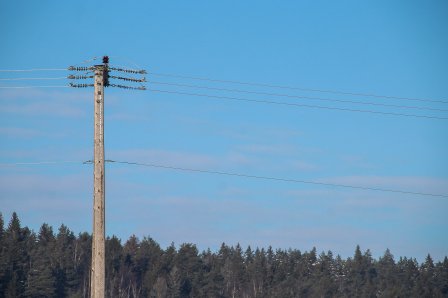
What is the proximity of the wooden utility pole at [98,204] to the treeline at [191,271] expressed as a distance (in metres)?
86.3

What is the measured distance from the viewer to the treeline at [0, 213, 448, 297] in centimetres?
13538

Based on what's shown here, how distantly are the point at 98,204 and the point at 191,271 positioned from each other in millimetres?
126704

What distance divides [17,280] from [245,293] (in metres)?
53.4

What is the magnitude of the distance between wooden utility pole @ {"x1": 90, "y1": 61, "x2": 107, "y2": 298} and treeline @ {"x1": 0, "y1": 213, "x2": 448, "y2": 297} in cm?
8628

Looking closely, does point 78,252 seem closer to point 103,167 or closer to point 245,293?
point 245,293

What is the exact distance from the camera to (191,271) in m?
160

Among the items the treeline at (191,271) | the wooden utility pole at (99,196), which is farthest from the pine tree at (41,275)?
the wooden utility pole at (99,196)

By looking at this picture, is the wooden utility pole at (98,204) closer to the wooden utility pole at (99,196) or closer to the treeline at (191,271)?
the wooden utility pole at (99,196)

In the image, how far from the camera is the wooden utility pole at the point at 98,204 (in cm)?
3456

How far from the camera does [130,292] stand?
154 meters

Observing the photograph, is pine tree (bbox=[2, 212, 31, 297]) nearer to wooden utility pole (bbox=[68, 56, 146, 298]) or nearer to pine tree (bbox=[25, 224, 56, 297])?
pine tree (bbox=[25, 224, 56, 297])

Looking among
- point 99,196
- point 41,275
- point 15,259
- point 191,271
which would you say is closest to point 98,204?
point 99,196

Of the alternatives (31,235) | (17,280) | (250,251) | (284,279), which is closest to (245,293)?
(284,279)

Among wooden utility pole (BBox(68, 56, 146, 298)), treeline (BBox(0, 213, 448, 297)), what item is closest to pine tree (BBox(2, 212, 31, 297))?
treeline (BBox(0, 213, 448, 297))
